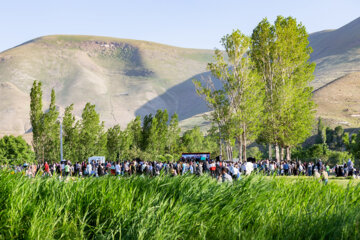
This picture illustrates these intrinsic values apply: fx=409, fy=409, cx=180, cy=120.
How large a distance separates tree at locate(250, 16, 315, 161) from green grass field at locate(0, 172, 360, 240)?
29815 mm

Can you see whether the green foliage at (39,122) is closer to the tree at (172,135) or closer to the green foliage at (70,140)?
the green foliage at (70,140)

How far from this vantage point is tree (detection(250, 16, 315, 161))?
40.8 metres

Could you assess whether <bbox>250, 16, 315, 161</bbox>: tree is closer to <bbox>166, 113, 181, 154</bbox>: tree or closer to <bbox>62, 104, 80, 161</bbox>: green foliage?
<bbox>62, 104, 80, 161</bbox>: green foliage

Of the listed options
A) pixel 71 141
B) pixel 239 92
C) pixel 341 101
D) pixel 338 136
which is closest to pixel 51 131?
pixel 71 141

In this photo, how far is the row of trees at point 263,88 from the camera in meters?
39.1

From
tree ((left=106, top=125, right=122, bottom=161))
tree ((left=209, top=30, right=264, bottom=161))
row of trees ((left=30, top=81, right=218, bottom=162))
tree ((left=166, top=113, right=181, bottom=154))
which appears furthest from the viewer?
tree ((left=166, top=113, right=181, bottom=154))

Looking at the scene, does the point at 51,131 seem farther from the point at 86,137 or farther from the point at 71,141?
the point at 86,137

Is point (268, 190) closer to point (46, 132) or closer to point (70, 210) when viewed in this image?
point (70, 210)

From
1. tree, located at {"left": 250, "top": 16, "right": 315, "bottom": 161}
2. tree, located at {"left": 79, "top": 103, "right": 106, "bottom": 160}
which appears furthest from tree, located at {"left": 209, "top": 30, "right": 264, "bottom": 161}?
tree, located at {"left": 79, "top": 103, "right": 106, "bottom": 160}

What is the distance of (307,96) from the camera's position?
1672 inches

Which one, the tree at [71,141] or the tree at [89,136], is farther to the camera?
the tree at [89,136]

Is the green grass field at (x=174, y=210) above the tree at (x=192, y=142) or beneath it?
beneath

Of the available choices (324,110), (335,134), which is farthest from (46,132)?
(324,110)

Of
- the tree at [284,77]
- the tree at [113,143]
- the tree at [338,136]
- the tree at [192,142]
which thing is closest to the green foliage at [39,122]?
the tree at [113,143]
